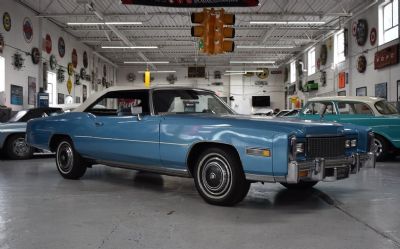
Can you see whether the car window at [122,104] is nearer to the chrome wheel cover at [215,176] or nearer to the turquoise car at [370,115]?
the chrome wheel cover at [215,176]

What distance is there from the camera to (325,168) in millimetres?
4957

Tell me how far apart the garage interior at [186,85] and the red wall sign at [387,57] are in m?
0.09

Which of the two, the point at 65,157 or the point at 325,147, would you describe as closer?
the point at 325,147

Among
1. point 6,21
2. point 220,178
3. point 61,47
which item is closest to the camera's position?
point 220,178

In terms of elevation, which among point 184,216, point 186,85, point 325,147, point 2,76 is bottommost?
point 184,216

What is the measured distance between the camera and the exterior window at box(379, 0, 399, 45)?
16.9 metres

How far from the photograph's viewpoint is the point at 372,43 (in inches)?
744

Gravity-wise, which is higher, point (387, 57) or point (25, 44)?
point (25, 44)

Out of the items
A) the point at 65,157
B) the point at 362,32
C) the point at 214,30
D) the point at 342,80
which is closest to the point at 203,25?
the point at 214,30

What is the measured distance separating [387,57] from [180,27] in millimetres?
10144

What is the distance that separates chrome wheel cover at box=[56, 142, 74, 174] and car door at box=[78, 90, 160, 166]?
481 mm

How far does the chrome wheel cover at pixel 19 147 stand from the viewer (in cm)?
1097

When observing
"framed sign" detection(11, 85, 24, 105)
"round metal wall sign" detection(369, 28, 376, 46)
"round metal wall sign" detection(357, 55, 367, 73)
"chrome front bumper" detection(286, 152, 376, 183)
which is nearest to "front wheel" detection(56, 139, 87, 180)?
"chrome front bumper" detection(286, 152, 376, 183)

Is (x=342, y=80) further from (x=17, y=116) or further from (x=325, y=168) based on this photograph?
(x=325, y=168)
